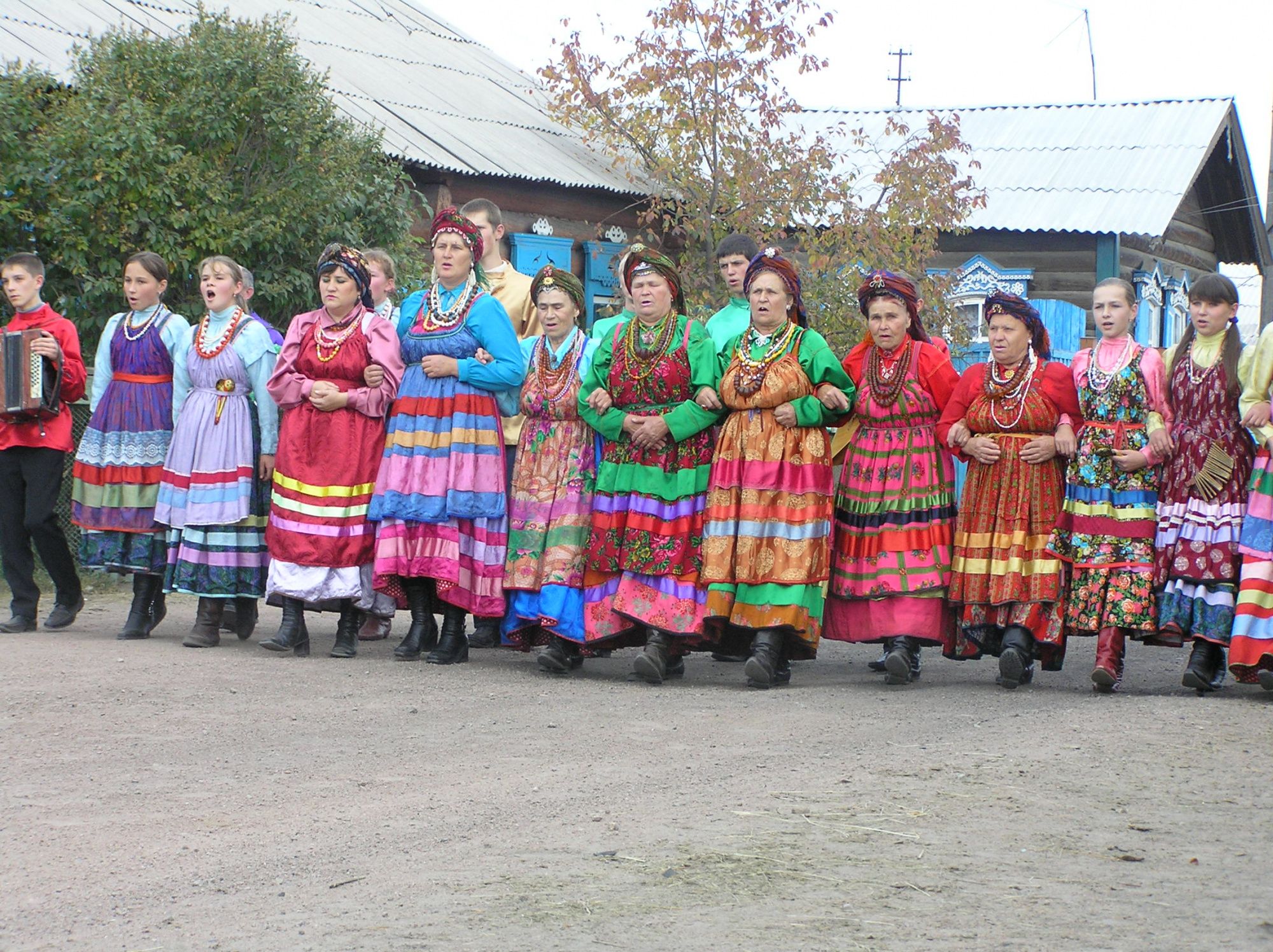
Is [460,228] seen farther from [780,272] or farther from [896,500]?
[896,500]

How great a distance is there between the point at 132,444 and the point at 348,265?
1511 mm

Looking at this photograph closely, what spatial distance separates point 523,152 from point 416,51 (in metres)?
3.81

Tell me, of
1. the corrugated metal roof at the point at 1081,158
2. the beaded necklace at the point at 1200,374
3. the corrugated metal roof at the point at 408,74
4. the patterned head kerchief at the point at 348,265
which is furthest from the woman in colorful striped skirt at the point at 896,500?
the corrugated metal roof at the point at 1081,158

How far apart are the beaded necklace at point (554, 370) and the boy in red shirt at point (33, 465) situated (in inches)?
100

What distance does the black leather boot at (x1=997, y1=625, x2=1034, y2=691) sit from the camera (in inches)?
269

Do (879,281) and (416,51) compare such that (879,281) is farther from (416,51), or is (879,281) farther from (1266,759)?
(416,51)

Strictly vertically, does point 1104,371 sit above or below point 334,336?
above

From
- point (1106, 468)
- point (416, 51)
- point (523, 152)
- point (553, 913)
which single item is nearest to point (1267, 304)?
point (523, 152)

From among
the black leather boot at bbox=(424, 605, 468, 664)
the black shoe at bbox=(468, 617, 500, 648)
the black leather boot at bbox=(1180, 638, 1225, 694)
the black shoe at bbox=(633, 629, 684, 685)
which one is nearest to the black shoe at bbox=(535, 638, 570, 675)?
the black shoe at bbox=(633, 629, 684, 685)

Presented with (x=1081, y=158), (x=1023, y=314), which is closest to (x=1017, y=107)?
(x=1081, y=158)

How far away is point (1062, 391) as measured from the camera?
6988 millimetres

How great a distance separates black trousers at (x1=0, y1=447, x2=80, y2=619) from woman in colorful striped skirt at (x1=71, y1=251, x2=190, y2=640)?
145 mm

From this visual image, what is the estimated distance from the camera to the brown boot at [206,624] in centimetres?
783

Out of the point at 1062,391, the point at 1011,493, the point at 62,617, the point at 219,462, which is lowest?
the point at 62,617
